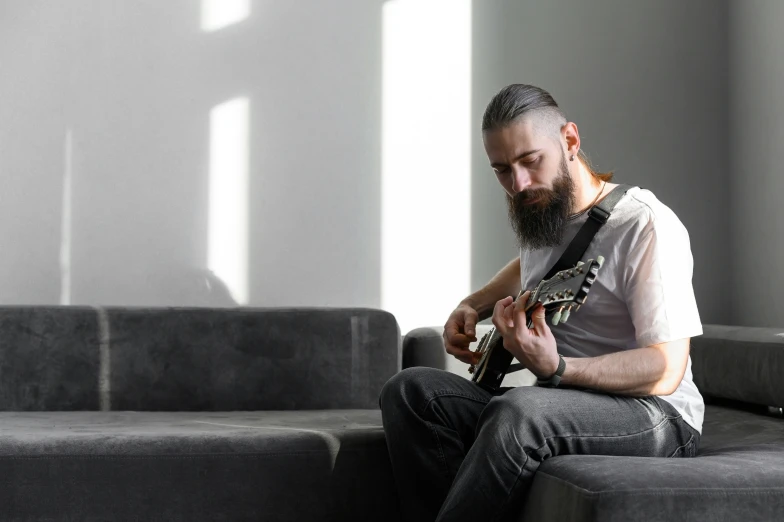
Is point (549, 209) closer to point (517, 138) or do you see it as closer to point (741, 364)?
point (517, 138)

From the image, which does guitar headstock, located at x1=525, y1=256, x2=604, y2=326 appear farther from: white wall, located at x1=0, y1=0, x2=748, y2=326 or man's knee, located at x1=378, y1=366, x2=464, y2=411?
white wall, located at x1=0, y1=0, x2=748, y2=326

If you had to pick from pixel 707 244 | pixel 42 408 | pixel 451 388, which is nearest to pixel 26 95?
pixel 42 408

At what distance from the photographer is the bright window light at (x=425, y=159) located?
302cm

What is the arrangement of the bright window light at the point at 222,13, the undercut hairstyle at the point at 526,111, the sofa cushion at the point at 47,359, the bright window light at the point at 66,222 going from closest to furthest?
the undercut hairstyle at the point at 526,111 < the sofa cushion at the point at 47,359 < the bright window light at the point at 66,222 < the bright window light at the point at 222,13

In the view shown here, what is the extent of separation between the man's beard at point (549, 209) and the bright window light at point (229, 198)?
129 cm

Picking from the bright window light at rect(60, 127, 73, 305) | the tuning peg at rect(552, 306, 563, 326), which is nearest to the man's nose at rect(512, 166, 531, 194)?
the tuning peg at rect(552, 306, 563, 326)

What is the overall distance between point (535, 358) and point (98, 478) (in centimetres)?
102

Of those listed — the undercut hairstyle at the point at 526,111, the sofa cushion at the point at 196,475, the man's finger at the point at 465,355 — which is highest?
the undercut hairstyle at the point at 526,111

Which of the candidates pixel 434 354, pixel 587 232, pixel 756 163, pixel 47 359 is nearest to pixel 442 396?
pixel 587 232

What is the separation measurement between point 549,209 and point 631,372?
0.42 m

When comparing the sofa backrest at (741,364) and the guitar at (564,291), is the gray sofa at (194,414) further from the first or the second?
the sofa backrest at (741,364)

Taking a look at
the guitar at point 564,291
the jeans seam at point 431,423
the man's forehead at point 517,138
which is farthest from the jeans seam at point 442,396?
the man's forehead at point 517,138

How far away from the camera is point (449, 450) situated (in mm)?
1768

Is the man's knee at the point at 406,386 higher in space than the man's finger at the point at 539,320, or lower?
Result: lower
